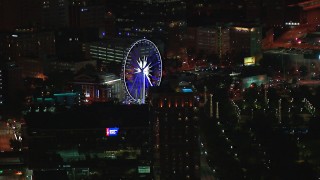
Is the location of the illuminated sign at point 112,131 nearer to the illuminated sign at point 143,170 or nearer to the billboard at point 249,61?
the illuminated sign at point 143,170

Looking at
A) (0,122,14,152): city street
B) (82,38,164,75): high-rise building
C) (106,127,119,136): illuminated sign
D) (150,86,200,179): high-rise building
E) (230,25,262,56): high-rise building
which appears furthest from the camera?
(230,25,262,56): high-rise building

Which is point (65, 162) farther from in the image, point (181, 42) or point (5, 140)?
A: point (181, 42)

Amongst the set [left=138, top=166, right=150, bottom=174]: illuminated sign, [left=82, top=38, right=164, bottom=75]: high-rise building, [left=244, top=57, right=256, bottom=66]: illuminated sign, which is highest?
[left=82, top=38, right=164, bottom=75]: high-rise building

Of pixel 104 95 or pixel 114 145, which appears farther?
pixel 104 95

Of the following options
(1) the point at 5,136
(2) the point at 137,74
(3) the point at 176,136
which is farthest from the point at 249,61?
(3) the point at 176,136

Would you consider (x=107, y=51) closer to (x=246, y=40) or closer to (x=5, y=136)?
(x=246, y=40)

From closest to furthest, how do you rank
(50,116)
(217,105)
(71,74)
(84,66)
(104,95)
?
(50,116) → (217,105) → (104,95) → (71,74) → (84,66)

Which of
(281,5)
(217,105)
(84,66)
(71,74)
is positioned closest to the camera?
(217,105)

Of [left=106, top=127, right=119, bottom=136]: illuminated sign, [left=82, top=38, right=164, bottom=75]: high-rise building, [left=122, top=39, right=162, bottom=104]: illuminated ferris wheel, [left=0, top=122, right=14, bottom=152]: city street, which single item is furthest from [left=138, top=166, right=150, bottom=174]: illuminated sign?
[left=82, top=38, right=164, bottom=75]: high-rise building

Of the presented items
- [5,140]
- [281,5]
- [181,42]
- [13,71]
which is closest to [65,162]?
[5,140]

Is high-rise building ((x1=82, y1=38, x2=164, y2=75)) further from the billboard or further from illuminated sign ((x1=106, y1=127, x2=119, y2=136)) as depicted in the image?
illuminated sign ((x1=106, y1=127, x2=119, y2=136))

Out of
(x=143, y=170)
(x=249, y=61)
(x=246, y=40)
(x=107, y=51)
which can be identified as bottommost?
(x=143, y=170)
